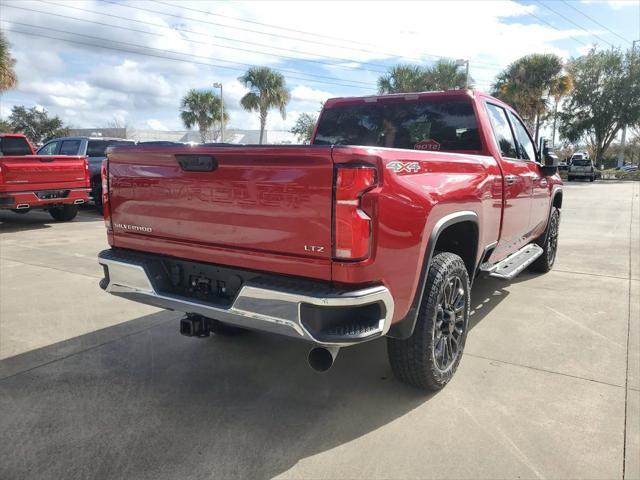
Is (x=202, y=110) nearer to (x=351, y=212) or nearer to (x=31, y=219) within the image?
(x=31, y=219)

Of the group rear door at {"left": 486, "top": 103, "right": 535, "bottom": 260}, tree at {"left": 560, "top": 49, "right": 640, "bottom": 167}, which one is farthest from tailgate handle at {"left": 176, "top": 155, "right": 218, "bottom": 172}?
tree at {"left": 560, "top": 49, "right": 640, "bottom": 167}

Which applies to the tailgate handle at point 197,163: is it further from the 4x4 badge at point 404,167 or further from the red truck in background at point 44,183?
the red truck in background at point 44,183

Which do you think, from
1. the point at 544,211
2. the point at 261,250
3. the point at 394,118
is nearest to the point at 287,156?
the point at 261,250

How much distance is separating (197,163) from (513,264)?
3.17 meters

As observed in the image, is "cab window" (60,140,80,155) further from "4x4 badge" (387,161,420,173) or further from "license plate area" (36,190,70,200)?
"4x4 badge" (387,161,420,173)

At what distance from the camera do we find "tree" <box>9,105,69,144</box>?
49250 mm

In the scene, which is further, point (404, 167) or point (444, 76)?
point (444, 76)

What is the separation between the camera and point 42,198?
32.0 ft

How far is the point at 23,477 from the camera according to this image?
2.39 m

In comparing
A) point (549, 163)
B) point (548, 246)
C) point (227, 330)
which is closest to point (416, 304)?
point (227, 330)

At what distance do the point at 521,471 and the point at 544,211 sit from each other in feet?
13.0

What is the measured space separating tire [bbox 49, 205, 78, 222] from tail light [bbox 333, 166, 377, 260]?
1035 centimetres

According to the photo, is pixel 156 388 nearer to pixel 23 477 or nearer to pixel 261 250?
pixel 23 477

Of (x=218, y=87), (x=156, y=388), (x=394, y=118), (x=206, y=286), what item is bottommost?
(x=156, y=388)
